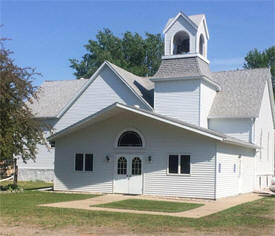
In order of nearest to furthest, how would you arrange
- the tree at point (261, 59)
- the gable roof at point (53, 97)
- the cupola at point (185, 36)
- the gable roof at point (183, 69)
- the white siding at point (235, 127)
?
the gable roof at point (183, 69) → the white siding at point (235, 127) → the cupola at point (185, 36) → the gable roof at point (53, 97) → the tree at point (261, 59)

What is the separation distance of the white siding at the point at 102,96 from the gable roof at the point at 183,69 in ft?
8.09

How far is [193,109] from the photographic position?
84.6ft

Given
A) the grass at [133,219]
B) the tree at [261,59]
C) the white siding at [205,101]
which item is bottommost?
the grass at [133,219]

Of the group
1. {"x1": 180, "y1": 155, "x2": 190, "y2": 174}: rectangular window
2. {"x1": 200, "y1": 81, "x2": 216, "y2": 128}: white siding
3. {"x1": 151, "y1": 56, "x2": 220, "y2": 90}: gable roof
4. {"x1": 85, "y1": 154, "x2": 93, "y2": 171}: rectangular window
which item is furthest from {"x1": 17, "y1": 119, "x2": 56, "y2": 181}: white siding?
{"x1": 180, "y1": 155, "x2": 190, "y2": 174}: rectangular window

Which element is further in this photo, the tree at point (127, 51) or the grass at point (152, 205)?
the tree at point (127, 51)

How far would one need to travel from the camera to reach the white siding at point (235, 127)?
1025 inches

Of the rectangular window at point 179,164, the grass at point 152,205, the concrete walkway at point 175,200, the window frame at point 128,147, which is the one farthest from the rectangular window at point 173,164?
the grass at point 152,205

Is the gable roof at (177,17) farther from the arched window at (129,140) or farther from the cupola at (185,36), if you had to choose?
the arched window at (129,140)

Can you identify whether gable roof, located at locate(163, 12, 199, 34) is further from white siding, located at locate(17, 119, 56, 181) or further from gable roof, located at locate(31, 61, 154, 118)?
white siding, located at locate(17, 119, 56, 181)

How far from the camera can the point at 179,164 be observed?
21.2 m

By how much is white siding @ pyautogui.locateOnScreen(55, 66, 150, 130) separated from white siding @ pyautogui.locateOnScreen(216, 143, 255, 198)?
678cm

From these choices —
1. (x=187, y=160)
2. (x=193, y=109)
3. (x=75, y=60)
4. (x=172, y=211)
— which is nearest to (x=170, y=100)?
(x=193, y=109)

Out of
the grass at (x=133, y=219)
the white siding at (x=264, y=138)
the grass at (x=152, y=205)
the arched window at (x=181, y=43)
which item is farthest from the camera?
the white siding at (x=264, y=138)

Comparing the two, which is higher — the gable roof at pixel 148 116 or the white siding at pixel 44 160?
the gable roof at pixel 148 116
